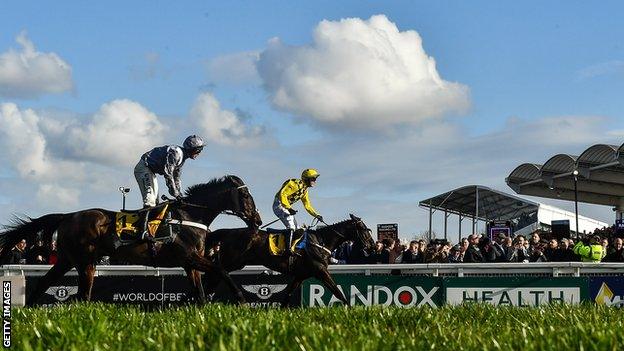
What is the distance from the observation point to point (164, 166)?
484 inches

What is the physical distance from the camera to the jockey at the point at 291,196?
14.5 m

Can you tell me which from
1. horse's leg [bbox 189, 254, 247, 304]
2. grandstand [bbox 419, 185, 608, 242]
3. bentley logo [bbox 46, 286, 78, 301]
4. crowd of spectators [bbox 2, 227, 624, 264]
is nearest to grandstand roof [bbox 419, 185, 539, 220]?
grandstand [bbox 419, 185, 608, 242]

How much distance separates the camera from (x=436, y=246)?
59.8ft

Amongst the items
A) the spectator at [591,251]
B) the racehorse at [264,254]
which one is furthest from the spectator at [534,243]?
the racehorse at [264,254]

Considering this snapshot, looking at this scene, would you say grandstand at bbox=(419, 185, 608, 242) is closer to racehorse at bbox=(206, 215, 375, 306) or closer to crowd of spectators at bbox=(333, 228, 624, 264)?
crowd of spectators at bbox=(333, 228, 624, 264)

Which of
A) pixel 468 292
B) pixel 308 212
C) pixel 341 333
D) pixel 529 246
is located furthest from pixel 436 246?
pixel 341 333

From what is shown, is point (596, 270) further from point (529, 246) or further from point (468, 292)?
point (529, 246)

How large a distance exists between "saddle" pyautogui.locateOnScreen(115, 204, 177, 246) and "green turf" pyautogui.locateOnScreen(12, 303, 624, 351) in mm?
3452

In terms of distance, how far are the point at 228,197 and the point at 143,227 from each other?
1.35 metres

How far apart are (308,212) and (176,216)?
3.10m

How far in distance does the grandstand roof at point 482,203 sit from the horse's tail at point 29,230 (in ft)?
81.1

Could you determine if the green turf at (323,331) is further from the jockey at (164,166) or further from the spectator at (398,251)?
the spectator at (398,251)

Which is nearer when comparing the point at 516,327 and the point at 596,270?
the point at 516,327

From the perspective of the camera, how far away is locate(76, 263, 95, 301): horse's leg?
11750 millimetres
